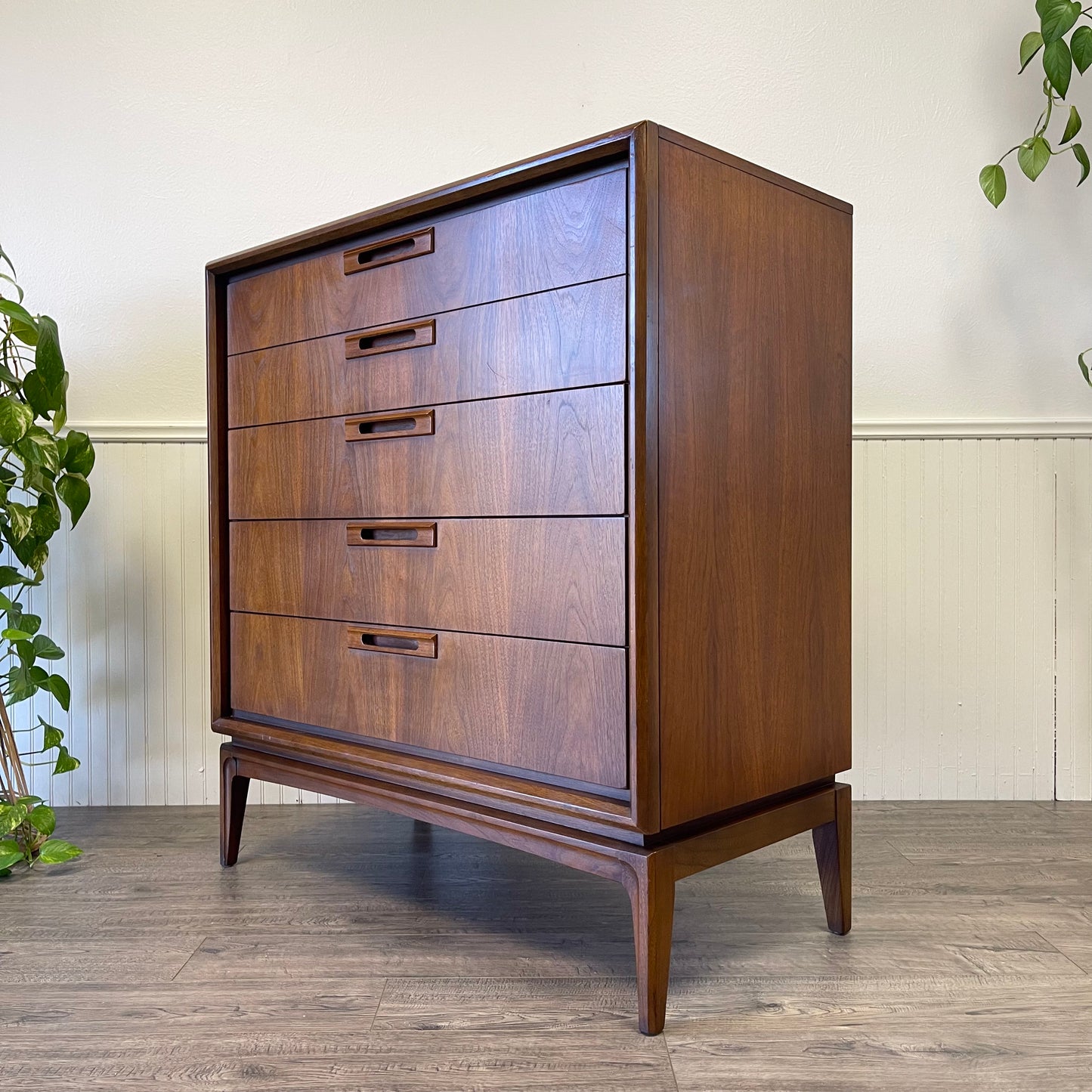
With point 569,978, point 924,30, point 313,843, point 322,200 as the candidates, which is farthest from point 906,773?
point 322,200

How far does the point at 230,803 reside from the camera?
5.24 feet

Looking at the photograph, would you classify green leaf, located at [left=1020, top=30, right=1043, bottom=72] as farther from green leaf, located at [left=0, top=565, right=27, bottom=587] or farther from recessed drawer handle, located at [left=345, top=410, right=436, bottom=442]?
green leaf, located at [left=0, top=565, right=27, bottom=587]

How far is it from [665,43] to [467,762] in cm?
154

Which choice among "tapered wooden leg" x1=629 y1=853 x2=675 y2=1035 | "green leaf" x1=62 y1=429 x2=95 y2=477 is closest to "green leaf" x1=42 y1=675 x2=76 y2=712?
"green leaf" x1=62 y1=429 x2=95 y2=477

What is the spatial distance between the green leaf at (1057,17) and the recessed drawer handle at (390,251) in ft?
3.82

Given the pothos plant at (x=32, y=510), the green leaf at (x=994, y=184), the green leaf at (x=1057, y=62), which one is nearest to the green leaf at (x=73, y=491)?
the pothos plant at (x=32, y=510)

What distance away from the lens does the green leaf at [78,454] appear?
169cm

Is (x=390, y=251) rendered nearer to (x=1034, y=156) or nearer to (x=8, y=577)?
(x=8, y=577)

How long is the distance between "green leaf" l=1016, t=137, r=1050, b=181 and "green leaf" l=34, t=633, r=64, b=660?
1.94 m

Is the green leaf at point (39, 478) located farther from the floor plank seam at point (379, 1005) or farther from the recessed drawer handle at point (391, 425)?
the floor plank seam at point (379, 1005)

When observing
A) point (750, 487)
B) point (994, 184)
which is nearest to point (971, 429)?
point (994, 184)

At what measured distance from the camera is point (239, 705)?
1.60 m

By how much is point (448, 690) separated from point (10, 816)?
2.96 feet

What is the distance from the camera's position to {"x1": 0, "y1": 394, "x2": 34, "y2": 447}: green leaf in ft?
4.96
